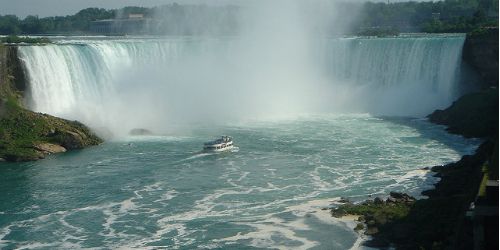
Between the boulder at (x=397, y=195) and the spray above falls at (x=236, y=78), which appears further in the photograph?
the spray above falls at (x=236, y=78)

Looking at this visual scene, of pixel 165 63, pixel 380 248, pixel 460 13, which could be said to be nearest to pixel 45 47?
pixel 165 63

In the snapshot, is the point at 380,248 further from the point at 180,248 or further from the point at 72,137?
the point at 72,137

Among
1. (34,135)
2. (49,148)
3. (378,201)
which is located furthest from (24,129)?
(378,201)

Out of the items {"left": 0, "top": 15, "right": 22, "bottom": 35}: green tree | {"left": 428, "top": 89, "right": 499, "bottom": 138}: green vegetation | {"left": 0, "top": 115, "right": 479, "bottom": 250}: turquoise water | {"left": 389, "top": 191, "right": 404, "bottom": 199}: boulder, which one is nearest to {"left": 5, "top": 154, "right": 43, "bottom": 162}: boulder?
{"left": 0, "top": 115, "right": 479, "bottom": 250}: turquoise water

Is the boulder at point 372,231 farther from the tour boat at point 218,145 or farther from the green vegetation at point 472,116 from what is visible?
the green vegetation at point 472,116

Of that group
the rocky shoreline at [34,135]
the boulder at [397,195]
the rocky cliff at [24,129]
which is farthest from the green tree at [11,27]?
the boulder at [397,195]

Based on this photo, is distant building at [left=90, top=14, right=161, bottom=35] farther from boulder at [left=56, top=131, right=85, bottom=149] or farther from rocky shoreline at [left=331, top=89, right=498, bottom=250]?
rocky shoreline at [left=331, top=89, right=498, bottom=250]

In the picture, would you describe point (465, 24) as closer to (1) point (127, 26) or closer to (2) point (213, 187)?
(2) point (213, 187)
